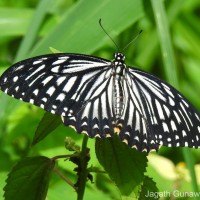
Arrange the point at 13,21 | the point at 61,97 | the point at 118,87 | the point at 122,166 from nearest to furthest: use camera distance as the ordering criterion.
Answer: the point at 122,166 → the point at 61,97 → the point at 118,87 → the point at 13,21

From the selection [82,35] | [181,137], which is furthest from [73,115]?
[82,35]

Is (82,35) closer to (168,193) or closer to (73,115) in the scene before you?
(73,115)

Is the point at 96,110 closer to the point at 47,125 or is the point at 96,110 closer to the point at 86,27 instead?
the point at 47,125

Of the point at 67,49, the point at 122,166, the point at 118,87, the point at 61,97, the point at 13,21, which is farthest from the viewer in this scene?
the point at 13,21

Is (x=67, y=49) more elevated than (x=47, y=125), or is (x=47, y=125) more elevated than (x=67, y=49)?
(x=67, y=49)

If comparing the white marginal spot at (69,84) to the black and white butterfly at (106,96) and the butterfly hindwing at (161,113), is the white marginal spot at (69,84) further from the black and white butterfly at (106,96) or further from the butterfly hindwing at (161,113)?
the butterfly hindwing at (161,113)

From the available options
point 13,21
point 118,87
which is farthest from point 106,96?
point 13,21

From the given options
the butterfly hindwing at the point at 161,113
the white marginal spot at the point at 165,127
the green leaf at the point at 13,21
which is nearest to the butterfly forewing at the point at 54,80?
the butterfly hindwing at the point at 161,113
